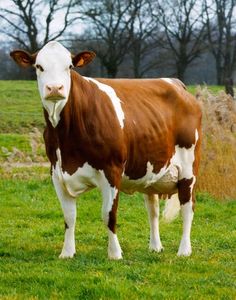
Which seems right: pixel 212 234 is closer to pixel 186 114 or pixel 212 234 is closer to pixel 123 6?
pixel 186 114

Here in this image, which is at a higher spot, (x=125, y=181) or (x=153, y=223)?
(x=125, y=181)

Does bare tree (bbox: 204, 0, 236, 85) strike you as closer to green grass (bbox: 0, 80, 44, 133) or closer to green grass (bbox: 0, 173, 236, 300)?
green grass (bbox: 0, 80, 44, 133)

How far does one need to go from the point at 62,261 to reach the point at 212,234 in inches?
108

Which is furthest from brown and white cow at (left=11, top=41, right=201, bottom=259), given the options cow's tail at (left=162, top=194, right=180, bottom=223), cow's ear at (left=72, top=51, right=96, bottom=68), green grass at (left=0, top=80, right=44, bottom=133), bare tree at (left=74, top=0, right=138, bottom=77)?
bare tree at (left=74, top=0, right=138, bottom=77)

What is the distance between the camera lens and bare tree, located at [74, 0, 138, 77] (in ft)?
162

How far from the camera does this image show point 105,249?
757 cm

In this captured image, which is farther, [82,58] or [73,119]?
[82,58]

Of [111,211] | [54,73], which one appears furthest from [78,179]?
[54,73]

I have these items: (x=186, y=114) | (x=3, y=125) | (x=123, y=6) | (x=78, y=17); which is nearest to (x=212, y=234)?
(x=186, y=114)

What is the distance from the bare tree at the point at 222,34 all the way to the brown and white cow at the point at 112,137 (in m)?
45.7

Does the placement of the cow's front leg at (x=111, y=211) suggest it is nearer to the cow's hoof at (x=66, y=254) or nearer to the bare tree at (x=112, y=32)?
the cow's hoof at (x=66, y=254)

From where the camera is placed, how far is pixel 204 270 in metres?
6.48

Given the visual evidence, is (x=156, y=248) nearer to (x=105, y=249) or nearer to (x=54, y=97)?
(x=105, y=249)

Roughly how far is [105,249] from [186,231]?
93 cm
